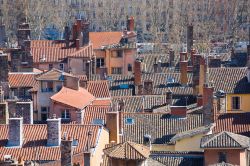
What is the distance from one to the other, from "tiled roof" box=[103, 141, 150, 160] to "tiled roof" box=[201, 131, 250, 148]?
3431mm

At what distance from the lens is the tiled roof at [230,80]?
2569 inches

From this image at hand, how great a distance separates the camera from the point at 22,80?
2576 inches

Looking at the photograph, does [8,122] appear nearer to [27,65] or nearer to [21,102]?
[21,102]

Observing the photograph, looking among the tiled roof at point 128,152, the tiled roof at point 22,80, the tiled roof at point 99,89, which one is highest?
the tiled roof at point 22,80

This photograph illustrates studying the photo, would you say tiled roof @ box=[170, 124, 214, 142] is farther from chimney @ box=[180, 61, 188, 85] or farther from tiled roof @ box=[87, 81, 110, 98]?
chimney @ box=[180, 61, 188, 85]

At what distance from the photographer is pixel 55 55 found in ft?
272

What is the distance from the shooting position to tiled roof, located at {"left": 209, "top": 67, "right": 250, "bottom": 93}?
214ft

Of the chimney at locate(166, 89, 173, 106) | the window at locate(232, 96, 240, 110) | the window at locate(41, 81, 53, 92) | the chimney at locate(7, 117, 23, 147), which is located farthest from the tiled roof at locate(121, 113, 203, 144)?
the chimney at locate(7, 117, 23, 147)

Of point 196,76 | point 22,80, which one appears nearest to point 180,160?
point 22,80

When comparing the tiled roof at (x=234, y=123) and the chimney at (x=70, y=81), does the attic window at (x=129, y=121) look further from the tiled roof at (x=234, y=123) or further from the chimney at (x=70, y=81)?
the tiled roof at (x=234, y=123)

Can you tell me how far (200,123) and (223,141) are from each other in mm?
7101

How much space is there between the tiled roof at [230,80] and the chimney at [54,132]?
16083 millimetres

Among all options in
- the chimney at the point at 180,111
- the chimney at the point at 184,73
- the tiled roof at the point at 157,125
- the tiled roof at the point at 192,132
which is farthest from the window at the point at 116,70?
the tiled roof at the point at 192,132

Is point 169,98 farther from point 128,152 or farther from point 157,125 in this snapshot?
point 128,152
